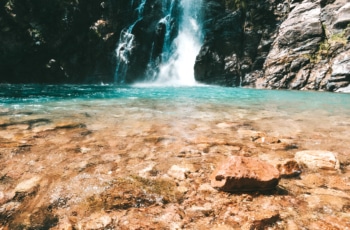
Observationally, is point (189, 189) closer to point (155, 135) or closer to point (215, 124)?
point (155, 135)

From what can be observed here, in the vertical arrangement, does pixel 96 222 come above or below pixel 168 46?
below

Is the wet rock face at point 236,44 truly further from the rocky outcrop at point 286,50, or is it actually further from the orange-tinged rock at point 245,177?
the orange-tinged rock at point 245,177

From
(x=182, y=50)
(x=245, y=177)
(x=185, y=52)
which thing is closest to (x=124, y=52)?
(x=182, y=50)

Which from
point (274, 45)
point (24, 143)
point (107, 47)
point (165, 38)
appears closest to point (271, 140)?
point (24, 143)

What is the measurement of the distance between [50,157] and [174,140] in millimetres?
2230

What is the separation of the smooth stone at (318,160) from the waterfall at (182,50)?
27731mm

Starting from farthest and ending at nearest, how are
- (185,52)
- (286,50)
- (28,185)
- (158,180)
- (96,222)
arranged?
(185,52), (286,50), (158,180), (28,185), (96,222)

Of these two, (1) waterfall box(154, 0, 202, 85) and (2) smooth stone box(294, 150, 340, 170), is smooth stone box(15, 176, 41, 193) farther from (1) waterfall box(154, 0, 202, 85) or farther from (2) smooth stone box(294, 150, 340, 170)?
(1) waterfall box(154, 0, 202, 85)

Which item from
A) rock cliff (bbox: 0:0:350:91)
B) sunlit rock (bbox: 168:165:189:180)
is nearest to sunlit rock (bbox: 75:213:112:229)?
sunlit rock (bbox: 168:165:189:180)

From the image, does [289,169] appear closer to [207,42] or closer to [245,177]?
[245,177]

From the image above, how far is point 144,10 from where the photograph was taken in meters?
33.4

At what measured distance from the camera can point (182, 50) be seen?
3203 centimetres

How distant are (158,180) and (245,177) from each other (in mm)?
1105

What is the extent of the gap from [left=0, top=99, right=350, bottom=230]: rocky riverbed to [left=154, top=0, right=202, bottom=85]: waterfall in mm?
26327
